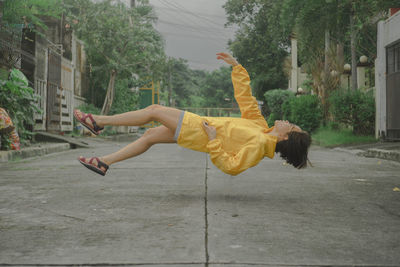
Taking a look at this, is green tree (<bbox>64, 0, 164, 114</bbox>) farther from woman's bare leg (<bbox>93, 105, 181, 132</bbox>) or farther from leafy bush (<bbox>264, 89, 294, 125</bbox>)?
woman's bare leg (<bbox>93, 105, 181, 132</bbox>)

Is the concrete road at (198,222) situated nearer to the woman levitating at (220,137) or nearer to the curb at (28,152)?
the woman levitating at (220,137)

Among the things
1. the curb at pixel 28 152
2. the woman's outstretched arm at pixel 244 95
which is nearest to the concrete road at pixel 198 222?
the woman's outstretched arm at pixel 244 95

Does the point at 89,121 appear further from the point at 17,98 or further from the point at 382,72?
the point at 382,72

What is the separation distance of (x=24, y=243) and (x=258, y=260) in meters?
1.22

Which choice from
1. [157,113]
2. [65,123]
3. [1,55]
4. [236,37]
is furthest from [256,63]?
[157,113]

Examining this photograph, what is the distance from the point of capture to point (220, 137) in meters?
3.67

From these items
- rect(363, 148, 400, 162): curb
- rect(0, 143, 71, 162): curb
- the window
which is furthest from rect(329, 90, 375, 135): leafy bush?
rect(0, 143, 71, 162): curb

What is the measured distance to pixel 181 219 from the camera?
2795mm

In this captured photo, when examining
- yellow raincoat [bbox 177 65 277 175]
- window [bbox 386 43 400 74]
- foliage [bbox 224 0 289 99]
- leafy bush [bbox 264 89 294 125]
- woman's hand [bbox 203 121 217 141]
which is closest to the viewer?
yellow raincoat [bbox 177 65 277 175]

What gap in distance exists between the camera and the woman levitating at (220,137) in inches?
135

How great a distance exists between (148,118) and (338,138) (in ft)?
35.1

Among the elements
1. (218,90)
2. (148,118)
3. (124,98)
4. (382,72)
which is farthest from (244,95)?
(218,90)

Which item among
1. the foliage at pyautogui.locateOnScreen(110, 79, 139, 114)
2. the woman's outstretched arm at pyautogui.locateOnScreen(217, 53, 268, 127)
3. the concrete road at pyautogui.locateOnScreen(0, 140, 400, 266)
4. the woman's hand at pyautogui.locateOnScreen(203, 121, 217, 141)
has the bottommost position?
the concrete road at pyautogui.locateOnScreen(0, 140, 400, 266)

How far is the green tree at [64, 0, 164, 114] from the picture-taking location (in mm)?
18375
